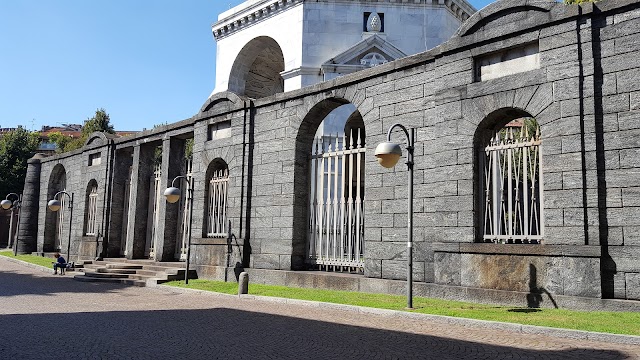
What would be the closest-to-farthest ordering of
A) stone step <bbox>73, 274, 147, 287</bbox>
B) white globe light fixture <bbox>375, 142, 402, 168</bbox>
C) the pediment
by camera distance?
white globe light fixture <bbox>375, 142, 402, 168</bbox> → stone step <bbox>73, 274, 147, 287</bbox> → the pediment

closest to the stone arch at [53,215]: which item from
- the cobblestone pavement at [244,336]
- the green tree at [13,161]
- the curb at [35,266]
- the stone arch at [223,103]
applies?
the curb at [35,266]

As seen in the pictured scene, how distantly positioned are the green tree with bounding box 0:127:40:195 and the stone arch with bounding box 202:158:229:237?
101ft

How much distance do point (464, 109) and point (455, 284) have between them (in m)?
3.39

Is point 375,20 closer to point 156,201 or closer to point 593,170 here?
point 156,201

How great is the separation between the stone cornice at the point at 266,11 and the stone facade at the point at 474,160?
14619 millimetres

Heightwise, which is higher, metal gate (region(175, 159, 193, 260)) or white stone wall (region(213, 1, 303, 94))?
white stone wall (region(213, 1, 303, 94))

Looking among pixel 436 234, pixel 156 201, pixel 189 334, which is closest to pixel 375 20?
pixel 156 201

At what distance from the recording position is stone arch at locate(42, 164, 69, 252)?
84.4ft

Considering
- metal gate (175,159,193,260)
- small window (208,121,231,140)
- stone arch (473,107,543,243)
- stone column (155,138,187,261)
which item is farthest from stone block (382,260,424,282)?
stone column (155,138,187,261)

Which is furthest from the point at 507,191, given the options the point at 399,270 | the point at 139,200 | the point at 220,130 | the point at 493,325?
the point at 139,200

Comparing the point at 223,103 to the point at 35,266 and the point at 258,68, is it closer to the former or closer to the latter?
the point at 35,266

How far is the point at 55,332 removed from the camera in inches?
281

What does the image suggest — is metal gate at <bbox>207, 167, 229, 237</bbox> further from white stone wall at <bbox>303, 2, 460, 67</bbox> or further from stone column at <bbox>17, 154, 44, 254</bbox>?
stone column at <bbox>17, 154, 44, 254</bbox>

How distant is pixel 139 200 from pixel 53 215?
9592mm
